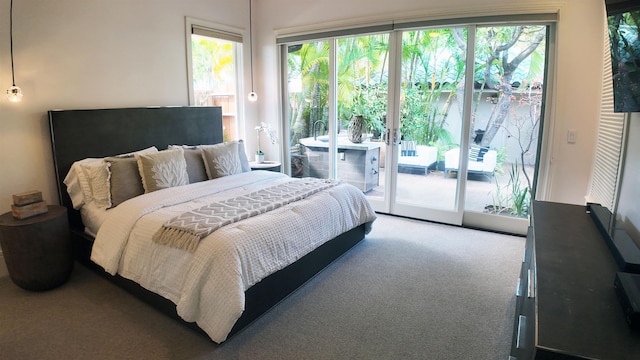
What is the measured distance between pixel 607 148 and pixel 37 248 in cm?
425

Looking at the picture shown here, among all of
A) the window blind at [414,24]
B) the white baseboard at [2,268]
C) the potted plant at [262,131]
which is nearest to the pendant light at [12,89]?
the white baseboard at [2,268]

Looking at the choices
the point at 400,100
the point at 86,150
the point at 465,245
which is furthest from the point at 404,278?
the point at 86,150

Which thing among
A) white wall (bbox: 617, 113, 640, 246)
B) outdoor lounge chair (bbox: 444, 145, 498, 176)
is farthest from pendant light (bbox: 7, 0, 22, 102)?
white wall (bbox: 617, 113, 640, 246)

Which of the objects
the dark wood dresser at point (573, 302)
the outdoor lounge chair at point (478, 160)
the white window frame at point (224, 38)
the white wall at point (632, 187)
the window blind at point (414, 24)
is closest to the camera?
the dark wood dresser at point (573, 302)

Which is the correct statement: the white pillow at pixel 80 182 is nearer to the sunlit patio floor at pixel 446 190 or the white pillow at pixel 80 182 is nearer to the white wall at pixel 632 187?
the sunlit patio floor at pixel 446 190

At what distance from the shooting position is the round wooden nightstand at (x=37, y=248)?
2664 millimetres

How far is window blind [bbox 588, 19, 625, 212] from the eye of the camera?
244 cm

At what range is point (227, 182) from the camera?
3.59 metres

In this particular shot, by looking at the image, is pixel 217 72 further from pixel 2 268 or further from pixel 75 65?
pixel 2 268

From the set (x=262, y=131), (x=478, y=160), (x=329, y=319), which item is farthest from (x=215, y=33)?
(x=329, y=319)

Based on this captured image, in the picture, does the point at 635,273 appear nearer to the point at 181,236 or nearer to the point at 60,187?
the point at 181,236

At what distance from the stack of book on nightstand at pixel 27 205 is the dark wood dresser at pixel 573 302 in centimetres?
325

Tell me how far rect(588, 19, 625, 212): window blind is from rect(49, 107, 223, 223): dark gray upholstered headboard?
3873 mm

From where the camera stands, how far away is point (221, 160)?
3.85 meters
